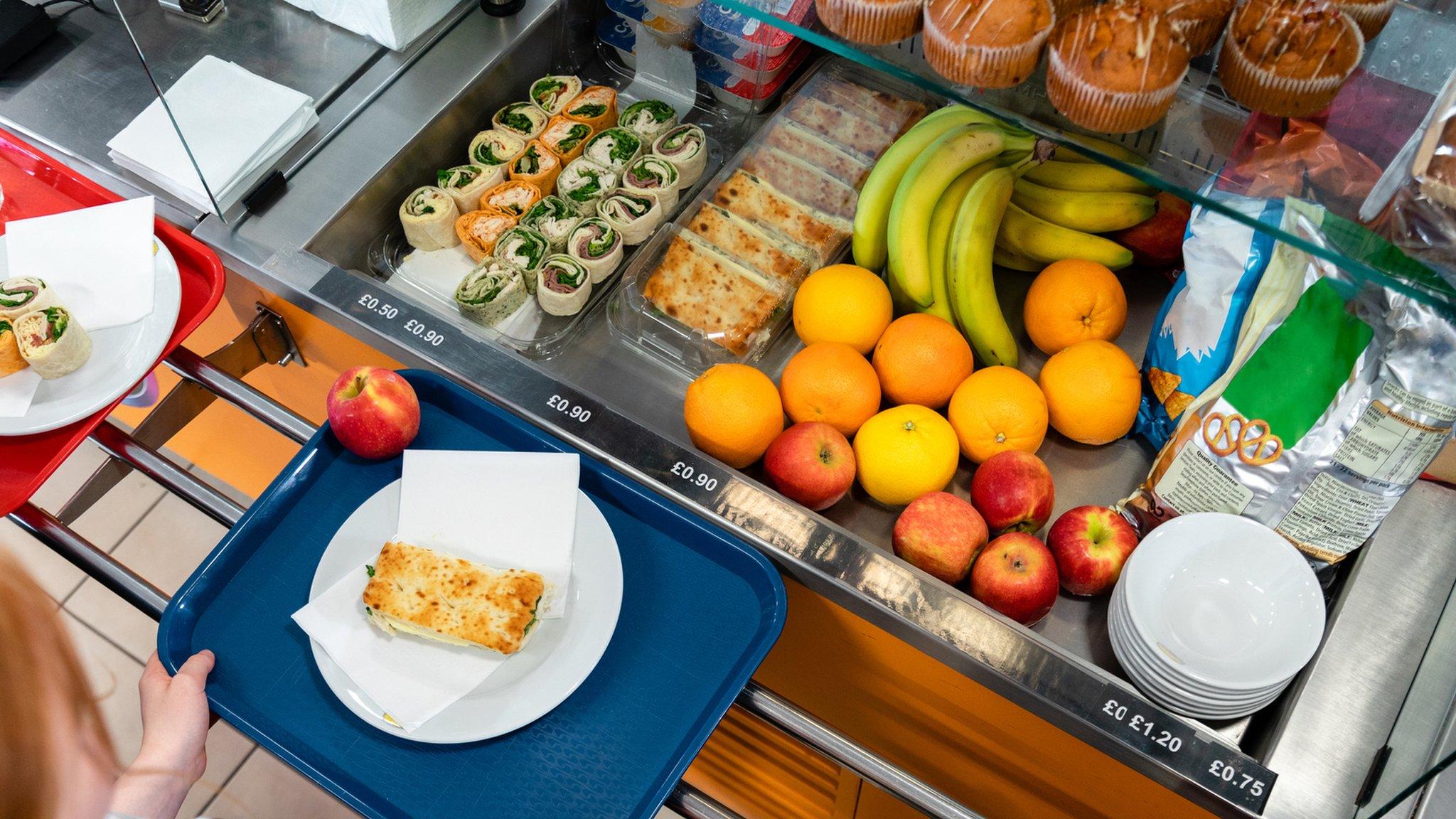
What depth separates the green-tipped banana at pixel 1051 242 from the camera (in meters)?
1.68

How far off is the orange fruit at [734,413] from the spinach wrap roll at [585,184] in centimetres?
50

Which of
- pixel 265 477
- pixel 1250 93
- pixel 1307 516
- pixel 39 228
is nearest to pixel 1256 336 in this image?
pixel 1307 516

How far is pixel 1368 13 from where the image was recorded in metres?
1.07

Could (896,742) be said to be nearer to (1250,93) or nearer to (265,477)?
(1250,93)

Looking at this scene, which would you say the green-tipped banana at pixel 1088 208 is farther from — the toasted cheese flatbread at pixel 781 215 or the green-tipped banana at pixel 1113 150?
the green-tipped banana at pixel 1113 150

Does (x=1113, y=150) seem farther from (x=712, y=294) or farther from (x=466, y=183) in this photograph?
(x=466, y=183)

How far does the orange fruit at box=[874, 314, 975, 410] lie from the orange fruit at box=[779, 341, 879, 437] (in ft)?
0.11

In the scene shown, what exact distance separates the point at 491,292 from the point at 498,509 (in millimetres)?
463

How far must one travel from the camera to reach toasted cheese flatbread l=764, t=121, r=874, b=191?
6.07ft

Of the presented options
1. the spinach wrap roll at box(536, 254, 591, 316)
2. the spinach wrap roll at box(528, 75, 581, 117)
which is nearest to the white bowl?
the spinach wrap roll at box(536, 254, 591, 316)

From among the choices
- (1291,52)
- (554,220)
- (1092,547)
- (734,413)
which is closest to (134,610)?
(554,220)

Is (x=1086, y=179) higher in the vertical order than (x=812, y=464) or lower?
higher

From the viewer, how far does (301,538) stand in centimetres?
141

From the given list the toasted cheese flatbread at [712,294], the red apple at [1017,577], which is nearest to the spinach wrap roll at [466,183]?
the toasted cheese flatbread at [712,294]
